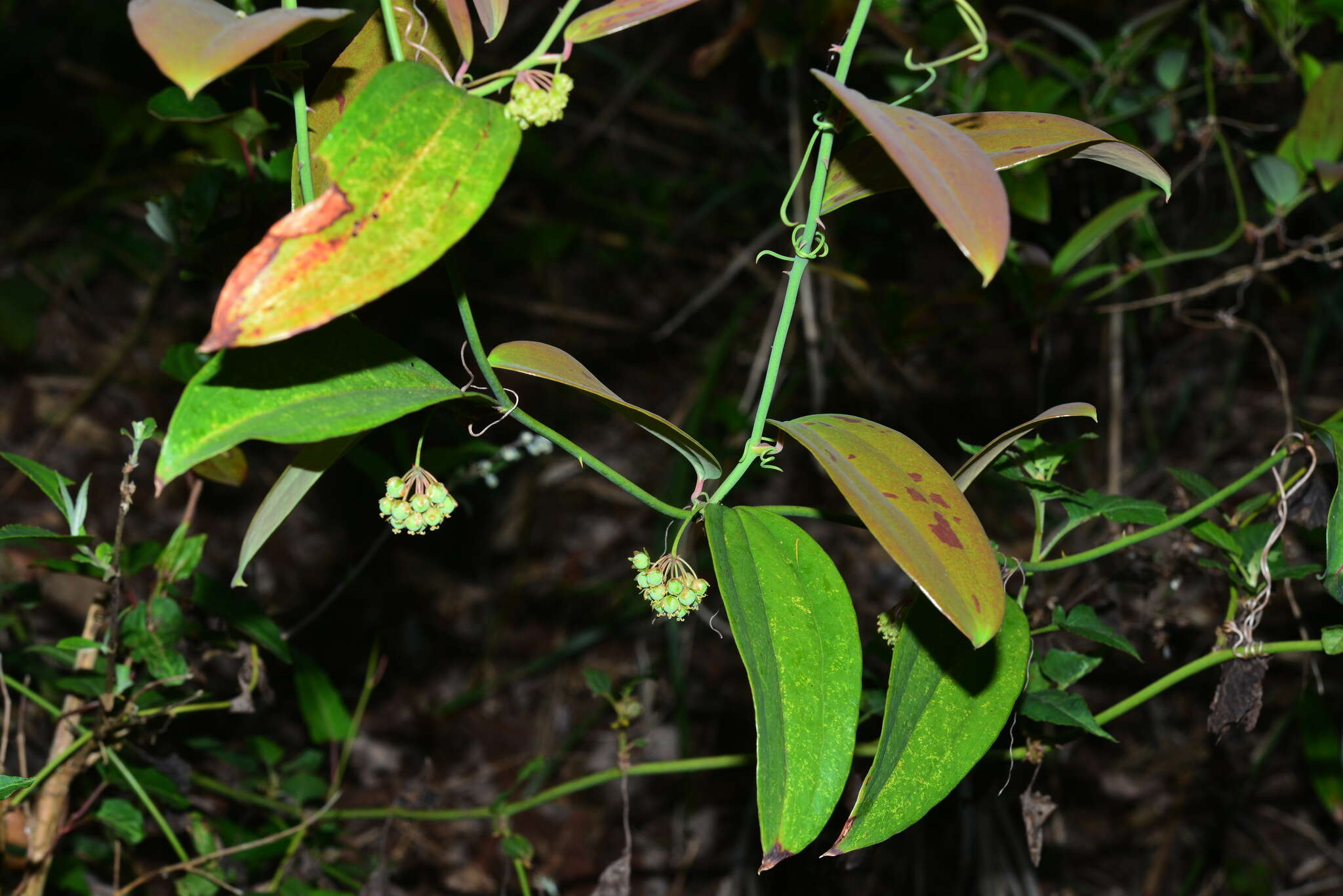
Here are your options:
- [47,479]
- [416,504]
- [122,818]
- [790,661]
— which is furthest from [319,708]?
[790,661]

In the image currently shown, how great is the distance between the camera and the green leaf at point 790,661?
0.50 meters

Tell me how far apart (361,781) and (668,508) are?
1.22 meters

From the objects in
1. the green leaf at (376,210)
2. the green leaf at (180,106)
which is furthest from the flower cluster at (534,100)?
the green leaf at (180,106)

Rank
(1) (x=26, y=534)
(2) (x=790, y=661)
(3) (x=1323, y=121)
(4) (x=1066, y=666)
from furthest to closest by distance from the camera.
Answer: (3) (x=1323, y=121) → (4) (x=1066, y=666) → (1) (x=26, y=534) → (2) (x=790, y=661)

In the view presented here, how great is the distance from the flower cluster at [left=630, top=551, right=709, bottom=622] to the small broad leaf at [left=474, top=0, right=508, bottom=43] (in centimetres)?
31

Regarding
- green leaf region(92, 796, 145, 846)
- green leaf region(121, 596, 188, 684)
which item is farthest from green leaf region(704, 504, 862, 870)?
green leaf region(92, 796, 145, 846)

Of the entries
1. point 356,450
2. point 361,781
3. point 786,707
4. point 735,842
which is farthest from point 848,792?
point 361,781

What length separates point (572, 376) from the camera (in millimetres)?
567

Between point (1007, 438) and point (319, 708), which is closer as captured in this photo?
point (1007, 438)

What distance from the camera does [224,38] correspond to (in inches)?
15.7

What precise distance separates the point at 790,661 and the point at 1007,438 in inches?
8.0

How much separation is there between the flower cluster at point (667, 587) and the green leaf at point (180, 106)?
1.57 feet

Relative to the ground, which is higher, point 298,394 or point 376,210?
point 376,210

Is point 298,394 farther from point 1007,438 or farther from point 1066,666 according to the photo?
point 1066,666
